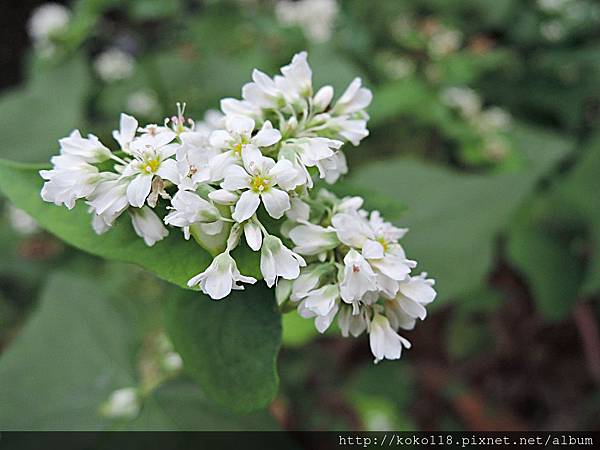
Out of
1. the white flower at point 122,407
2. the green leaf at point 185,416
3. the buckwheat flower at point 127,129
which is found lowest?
the green leaf at point 185,416

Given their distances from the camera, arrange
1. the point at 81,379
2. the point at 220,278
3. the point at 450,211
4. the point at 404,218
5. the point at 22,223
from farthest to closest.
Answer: the point at 22,223
the point at 450,211
the point at 404,218
the point at 81,379
the point at 220,278

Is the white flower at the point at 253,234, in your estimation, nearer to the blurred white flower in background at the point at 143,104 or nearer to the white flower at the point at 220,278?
the white flower at the point at 220,278

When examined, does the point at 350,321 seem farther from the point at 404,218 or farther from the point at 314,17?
the point at 314,17

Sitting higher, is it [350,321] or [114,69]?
[350,321]

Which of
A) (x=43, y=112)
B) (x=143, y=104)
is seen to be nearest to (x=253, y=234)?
(x=43, y=112)

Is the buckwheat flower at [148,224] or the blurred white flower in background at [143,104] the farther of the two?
the blurred white flower in background at [143,104]

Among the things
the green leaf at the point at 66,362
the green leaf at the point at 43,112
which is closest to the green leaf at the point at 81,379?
the green leaf at the point at 66,362

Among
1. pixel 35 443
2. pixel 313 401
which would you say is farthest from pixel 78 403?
pixel 313 401
